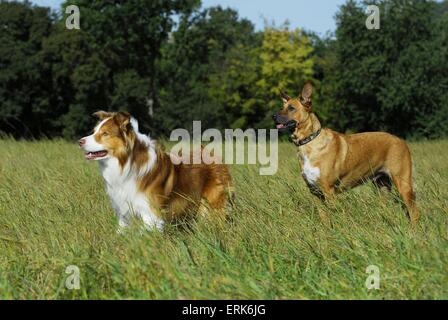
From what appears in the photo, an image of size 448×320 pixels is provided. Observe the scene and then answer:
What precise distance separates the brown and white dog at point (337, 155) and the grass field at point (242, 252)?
1039 millimetres

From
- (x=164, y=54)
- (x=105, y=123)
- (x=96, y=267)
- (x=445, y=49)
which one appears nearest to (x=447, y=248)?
(x=96, y=267)

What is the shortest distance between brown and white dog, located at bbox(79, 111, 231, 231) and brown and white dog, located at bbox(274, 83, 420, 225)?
174cm

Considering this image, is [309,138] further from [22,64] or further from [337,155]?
[22,64]

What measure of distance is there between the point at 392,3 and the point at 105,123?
38.0 metres

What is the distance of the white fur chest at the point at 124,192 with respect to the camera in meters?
6.19

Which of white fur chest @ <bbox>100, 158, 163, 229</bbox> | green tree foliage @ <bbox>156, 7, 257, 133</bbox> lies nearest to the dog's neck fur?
white fur chest @ <bbox>100, 158, 163, 229</bbox>

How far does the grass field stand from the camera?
406 cm

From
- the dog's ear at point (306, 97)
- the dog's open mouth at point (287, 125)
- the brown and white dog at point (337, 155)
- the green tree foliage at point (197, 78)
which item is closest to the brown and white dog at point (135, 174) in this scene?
the brown and white dog at point (337, 155)

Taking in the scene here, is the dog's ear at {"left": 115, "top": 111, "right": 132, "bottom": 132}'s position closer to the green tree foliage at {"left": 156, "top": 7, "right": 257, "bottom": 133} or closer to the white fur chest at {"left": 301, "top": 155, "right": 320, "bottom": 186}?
the white fur chest at {"left": 301, "top": 155, "right": 320, "bottom": 186}

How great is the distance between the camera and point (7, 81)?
1564 inches

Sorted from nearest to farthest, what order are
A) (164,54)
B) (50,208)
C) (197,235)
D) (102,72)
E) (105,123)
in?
(197,235) < (105,123) < (50,208) < (102,72) < (164,54)

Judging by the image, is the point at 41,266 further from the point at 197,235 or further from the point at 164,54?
the point at 164,54
